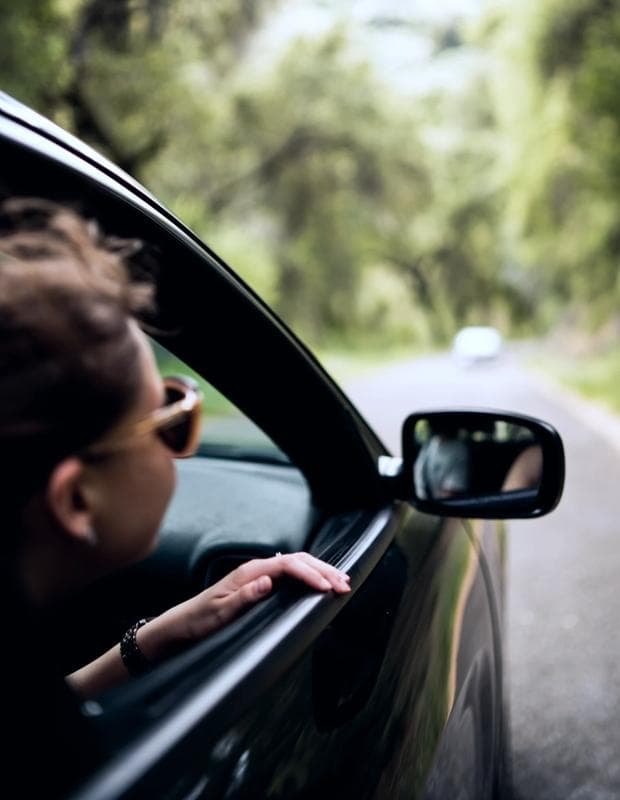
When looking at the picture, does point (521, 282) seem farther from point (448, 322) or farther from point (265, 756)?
point (265, 756)

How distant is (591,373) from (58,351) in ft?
72.4

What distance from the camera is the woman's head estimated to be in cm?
84

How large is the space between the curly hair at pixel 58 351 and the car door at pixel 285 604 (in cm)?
18

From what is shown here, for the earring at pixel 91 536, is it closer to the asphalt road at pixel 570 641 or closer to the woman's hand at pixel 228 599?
the woman's hand at pixel 228 599

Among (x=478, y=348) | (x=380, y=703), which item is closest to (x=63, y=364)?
(x=380, y=703)

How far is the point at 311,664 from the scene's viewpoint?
3.84ft

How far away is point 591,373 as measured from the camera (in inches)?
856

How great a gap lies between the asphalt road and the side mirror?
1330 millimetres

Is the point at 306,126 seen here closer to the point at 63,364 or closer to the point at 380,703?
the point at 380,703

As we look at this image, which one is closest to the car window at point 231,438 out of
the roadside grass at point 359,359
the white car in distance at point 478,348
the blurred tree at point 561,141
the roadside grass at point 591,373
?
the roadside grass at point 591,373

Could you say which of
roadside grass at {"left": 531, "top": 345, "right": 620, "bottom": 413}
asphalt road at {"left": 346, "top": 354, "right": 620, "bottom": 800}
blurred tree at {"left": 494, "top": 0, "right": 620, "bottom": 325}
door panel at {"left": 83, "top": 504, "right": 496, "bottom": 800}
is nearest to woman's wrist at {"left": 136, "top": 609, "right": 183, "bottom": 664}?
door panel at {"left": 83, "top": 504, "right": 496, "bottom": 800}

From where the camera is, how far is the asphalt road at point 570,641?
10.0ft

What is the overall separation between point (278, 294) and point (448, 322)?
2981cm

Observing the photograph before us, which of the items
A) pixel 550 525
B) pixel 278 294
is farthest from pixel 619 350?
pixel 550 525
